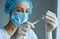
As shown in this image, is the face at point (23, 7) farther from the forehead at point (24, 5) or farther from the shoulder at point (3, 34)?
the shoulder at point (3, 34)

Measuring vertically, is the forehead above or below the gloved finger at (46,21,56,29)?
above

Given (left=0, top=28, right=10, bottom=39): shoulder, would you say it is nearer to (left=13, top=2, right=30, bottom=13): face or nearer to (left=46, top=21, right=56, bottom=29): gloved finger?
(left=13, top=2, right=30, bottom=13): face

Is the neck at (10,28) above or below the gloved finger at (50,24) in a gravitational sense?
below

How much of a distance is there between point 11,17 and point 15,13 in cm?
5

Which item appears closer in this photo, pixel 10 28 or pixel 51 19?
pixel 51 19

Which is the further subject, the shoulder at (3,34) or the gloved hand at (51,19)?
the shoulder at (3,34)

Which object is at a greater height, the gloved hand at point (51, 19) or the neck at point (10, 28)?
the gloved hand at point (51, 19)

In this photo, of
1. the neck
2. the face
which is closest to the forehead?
the face

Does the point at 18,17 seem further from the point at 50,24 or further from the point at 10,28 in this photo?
the point at 50,24

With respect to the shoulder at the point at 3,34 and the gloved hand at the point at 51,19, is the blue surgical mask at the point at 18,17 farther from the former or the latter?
the gloved hand at the point at 51,19

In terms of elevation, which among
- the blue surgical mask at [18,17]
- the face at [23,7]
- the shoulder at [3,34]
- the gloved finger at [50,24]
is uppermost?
the face at [23,7]

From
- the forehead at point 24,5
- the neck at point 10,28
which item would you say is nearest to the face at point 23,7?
the forehead at point 24,5

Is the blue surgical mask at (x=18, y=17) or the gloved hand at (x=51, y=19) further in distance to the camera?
the blue surgical mask at (x=18, y=17)

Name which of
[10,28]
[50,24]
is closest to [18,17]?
[10,28]
